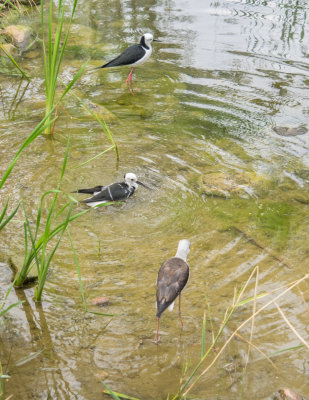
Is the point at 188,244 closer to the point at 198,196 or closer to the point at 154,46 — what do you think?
the point at 198,196

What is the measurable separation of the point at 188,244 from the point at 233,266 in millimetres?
507

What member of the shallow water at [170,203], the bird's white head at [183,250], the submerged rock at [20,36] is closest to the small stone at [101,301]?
the shallow water at [170,203]

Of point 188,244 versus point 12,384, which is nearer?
point 12,384

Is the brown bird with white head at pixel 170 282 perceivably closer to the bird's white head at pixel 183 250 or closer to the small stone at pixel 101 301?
the bird's white head at pixel 183 250

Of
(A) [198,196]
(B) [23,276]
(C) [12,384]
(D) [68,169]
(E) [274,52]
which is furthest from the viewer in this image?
(E) [274,52]

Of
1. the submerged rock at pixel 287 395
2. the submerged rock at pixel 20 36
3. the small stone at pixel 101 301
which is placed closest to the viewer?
the submerged rock at pixel 287 395

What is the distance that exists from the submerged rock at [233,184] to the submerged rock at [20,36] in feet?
17.5

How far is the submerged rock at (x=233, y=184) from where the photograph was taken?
6.14 m

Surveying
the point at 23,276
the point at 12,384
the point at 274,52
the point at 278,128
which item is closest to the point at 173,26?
the point at 274,52

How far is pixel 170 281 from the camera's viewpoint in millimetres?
4258

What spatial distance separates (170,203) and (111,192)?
2.17ft

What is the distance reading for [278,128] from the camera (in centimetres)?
746

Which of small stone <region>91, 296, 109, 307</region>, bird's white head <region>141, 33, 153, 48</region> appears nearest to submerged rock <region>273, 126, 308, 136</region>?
bird's white head <region>141, 33, 153, 48</region>

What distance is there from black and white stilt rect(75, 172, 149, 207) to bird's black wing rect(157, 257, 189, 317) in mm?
1507
